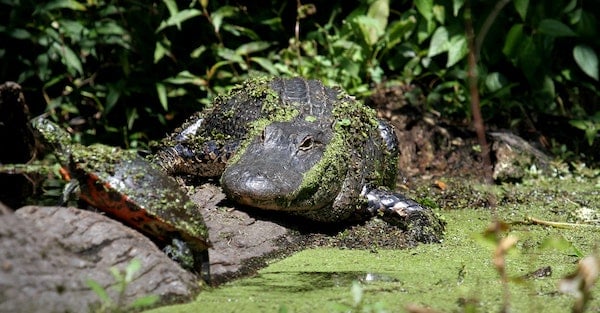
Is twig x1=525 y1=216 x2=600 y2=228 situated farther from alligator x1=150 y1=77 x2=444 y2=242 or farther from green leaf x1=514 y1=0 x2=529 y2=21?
green leaf x1=514 y1=0 x2=529 y2=21

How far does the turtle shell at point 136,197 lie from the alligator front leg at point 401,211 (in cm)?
206

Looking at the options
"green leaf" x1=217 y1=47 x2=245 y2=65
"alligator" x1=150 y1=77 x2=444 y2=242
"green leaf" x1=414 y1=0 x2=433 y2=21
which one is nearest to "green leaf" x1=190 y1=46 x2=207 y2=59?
Result: "green leaf" x1=217 y1=47 x2=245 y2=65

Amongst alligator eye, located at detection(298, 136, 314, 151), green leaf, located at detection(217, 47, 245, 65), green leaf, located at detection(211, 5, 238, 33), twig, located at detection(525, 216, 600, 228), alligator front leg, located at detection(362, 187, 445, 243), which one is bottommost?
twig, located at detection(525, 216, 600, 228)

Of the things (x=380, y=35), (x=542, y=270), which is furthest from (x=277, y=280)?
(x=380, y=35)

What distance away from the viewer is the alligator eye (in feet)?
17.6

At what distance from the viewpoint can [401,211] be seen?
561 centimetres

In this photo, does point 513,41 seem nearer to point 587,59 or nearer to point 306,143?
point 587,59

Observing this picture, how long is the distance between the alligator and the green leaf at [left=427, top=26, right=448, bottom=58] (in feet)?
7.10

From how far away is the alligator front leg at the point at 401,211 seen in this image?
213 inches

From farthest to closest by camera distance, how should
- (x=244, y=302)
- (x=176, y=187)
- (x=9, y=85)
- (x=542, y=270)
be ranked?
1. (x=9, y=85)
2. (x=542, y=270)
3. (x=176, y=187)
4. (x=244, y=302)

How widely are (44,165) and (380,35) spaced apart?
3.49m

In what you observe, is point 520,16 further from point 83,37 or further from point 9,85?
point 9,85

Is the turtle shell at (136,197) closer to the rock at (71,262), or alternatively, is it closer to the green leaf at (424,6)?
the rock at (71,262)

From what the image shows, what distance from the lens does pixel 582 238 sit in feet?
17.5
